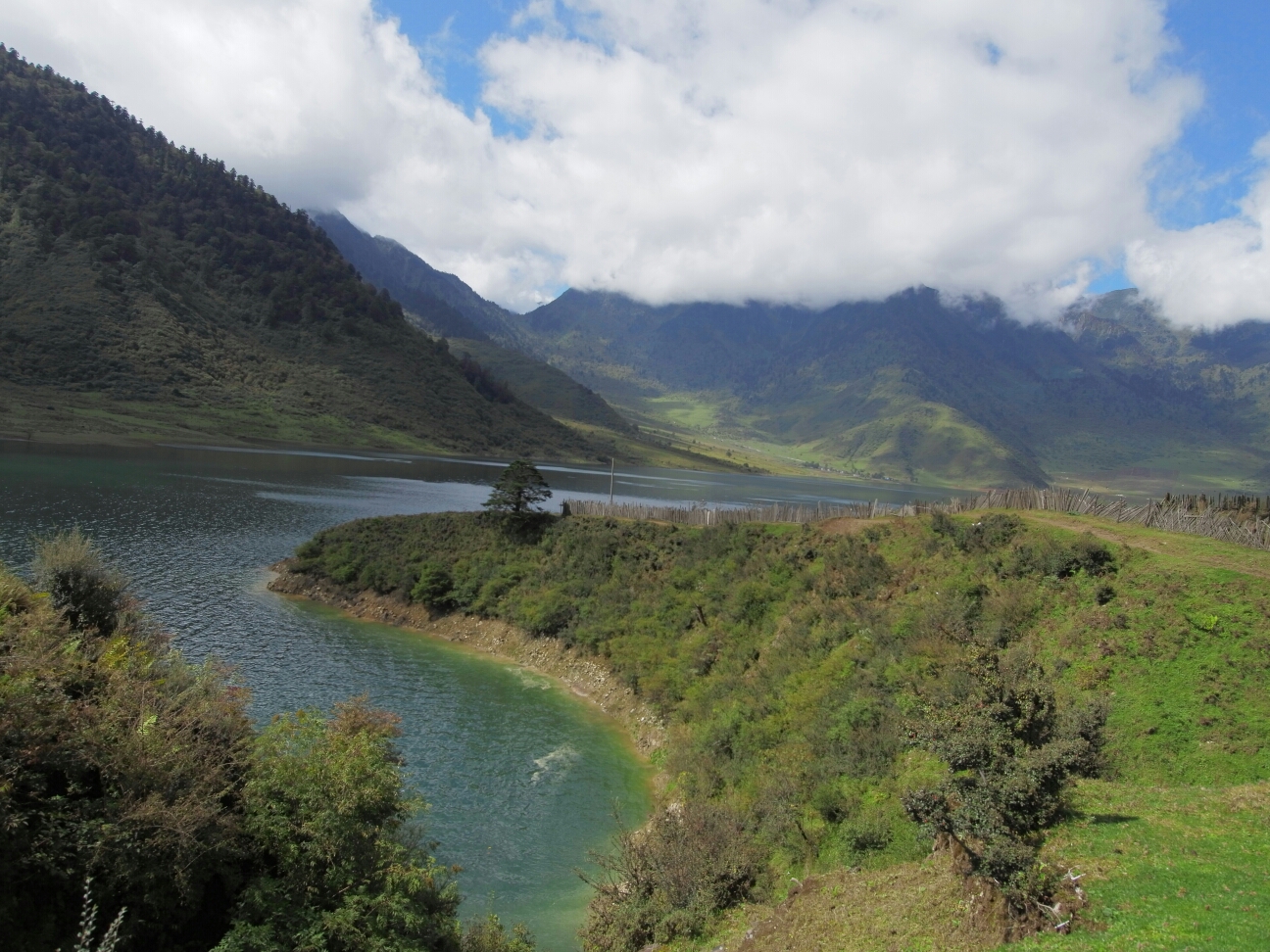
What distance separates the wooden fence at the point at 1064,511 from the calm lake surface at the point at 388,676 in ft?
52.0

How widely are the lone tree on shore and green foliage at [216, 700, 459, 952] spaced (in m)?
38.0

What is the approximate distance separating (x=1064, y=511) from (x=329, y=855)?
32789 mm

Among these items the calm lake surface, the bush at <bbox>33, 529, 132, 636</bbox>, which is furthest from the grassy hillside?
the bush at <bbox>33, 529, 132, 636</bbox>

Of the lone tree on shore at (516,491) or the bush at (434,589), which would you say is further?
the lone tree on shore at (516,491)

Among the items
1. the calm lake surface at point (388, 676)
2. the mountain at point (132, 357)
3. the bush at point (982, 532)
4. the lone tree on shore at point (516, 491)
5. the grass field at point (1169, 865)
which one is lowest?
the calm lake surface at point (388, 676)

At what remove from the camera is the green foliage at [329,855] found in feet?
40.7

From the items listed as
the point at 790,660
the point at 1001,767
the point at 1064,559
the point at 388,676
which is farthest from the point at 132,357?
the point at 1001,767

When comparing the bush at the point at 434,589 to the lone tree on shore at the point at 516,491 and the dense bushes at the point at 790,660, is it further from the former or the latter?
the lone tree on shore at the point at 516,491

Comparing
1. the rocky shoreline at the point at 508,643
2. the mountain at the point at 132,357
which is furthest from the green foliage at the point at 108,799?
the mountain at the point at 132,357

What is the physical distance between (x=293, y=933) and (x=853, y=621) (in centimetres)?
2163

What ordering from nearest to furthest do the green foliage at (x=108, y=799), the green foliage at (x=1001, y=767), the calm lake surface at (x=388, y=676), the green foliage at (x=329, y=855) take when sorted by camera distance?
1. the green foliage at (x=108, y=799)
2. the green foliage at (x=1001, y=767)
3. the green foliage at (x=329, y=855)
4. the calm lake surface at (x=388, y=676)

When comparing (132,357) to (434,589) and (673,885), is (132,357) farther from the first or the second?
(673,885)

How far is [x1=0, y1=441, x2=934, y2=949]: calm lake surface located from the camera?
22.3m

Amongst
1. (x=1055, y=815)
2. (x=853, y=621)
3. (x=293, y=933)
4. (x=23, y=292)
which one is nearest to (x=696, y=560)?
(x=853, y=621)
